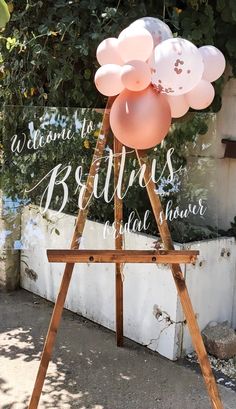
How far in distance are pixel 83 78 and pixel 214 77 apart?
1408mm

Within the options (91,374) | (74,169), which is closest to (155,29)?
(74,169)

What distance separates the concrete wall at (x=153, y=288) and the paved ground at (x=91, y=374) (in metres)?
0.13

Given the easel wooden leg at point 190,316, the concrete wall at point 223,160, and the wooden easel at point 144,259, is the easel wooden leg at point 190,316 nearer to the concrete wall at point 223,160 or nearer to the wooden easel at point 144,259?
the wooden easel at point 144,259

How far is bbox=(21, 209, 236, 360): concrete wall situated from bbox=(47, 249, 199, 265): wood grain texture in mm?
633

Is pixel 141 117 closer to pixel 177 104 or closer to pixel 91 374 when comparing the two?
pixel 177 104

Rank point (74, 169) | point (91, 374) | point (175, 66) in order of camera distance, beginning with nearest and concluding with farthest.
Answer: point (175, 66)
point (74, 169)
point (91, 374)

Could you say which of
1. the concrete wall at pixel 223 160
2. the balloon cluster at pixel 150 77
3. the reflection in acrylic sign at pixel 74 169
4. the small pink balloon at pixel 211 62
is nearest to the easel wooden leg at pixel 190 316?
the reflection in acrylic sign at pixel 74 169

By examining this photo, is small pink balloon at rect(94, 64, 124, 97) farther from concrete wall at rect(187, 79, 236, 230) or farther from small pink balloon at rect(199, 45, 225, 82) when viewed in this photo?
concrete wall at rect(187, 79, 236, 230)

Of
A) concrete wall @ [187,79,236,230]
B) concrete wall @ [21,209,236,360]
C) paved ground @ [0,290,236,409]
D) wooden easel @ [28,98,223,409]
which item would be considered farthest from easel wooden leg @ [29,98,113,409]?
concrete wall @ [187,79,236,230]

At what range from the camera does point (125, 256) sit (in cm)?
265

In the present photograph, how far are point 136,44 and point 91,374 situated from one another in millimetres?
2129

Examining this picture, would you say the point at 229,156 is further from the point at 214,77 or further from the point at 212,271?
the point at 214,77

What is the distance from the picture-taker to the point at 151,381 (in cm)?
336

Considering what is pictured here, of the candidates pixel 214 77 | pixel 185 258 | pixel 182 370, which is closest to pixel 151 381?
pixel 182 370
